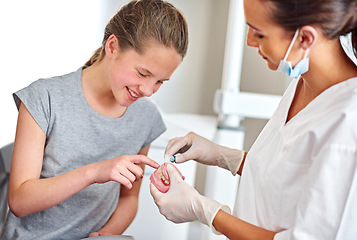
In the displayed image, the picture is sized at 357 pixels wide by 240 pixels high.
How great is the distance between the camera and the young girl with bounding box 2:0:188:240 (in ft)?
3.59

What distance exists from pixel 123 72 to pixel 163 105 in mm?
1384

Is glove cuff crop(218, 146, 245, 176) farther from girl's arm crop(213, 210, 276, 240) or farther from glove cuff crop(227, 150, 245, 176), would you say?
girl's arm crop(213, 210, 276, 240)

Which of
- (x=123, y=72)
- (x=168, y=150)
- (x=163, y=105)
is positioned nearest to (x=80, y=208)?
(x=168, y=150)

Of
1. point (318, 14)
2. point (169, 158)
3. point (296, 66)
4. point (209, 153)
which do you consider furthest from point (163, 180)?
point (318, 14)

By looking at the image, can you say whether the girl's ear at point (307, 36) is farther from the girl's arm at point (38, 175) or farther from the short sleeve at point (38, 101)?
the short sleeve at point (38, 101)

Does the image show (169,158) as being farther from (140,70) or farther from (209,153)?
(140,70)

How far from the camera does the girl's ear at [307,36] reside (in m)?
0.90

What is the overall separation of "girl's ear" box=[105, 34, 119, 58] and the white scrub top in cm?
49

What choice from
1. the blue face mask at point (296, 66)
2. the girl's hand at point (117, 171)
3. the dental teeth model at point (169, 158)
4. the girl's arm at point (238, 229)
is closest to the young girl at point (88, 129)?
the girl's hand at point (117, 171)

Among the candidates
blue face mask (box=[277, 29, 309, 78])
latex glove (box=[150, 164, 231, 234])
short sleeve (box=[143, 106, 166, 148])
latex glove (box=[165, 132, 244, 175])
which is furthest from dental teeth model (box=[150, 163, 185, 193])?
blue face mask (box=[277, 29, 309, 78])

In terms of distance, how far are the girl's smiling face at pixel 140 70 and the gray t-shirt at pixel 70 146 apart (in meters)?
0.13

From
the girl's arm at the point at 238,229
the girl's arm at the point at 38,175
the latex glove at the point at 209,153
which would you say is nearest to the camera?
the girl's arm at the point at 238,229

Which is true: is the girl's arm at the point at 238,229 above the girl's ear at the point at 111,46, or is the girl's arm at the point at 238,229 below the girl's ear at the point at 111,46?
below

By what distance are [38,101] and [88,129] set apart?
168 mm
